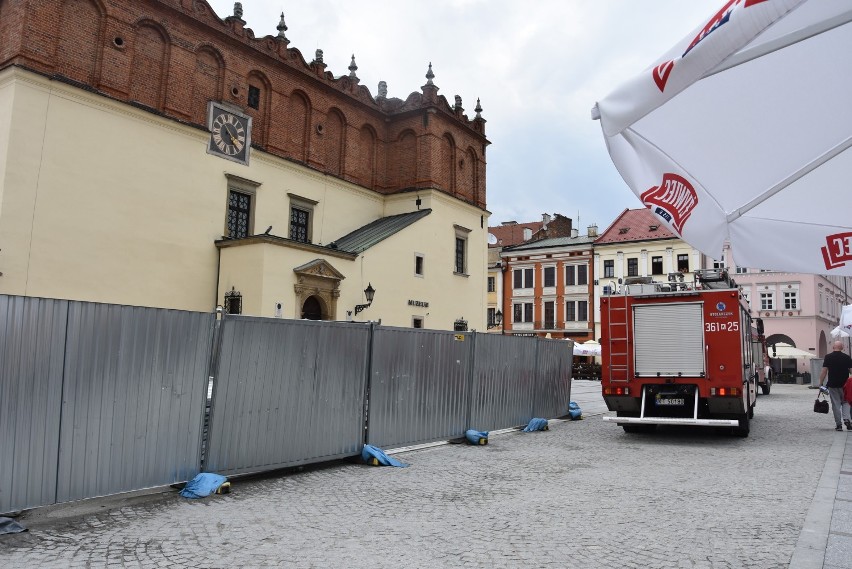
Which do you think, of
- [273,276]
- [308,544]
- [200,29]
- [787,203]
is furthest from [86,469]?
[200,29]

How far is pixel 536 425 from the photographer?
13852 mm

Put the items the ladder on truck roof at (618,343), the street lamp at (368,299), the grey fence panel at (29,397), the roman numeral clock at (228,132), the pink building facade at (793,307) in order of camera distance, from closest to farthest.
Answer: the grey fence panel at (29,397), the ladder on truck roof at (618,343), the roman numeral clock at (228,132), the street lamp at (368,299), the pink building facade at (793,307)

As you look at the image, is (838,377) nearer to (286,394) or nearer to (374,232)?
(286,394)

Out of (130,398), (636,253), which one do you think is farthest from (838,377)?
(636,253)

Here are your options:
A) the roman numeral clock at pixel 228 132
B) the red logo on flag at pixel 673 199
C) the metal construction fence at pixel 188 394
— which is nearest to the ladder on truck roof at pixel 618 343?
the metal construction fence at pixel 188 394

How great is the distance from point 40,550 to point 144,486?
5.84ft

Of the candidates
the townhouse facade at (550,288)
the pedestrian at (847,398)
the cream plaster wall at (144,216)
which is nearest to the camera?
the pedestrian at (847,398)

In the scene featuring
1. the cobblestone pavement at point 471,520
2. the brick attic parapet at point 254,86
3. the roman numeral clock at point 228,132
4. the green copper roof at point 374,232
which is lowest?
the cobblestone pavement at point 471,520

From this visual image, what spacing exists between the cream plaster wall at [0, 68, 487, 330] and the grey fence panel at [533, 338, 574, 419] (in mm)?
10330

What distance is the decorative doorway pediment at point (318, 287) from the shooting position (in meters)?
22.7

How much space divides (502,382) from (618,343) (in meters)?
2.57

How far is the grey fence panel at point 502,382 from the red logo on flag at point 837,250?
9168 millimetres

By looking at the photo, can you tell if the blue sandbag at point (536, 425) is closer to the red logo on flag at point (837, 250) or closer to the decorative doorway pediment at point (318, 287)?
the red logo on flag at point (837, 250)

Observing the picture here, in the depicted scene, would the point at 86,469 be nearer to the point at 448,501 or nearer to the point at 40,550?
the point at 40,550
